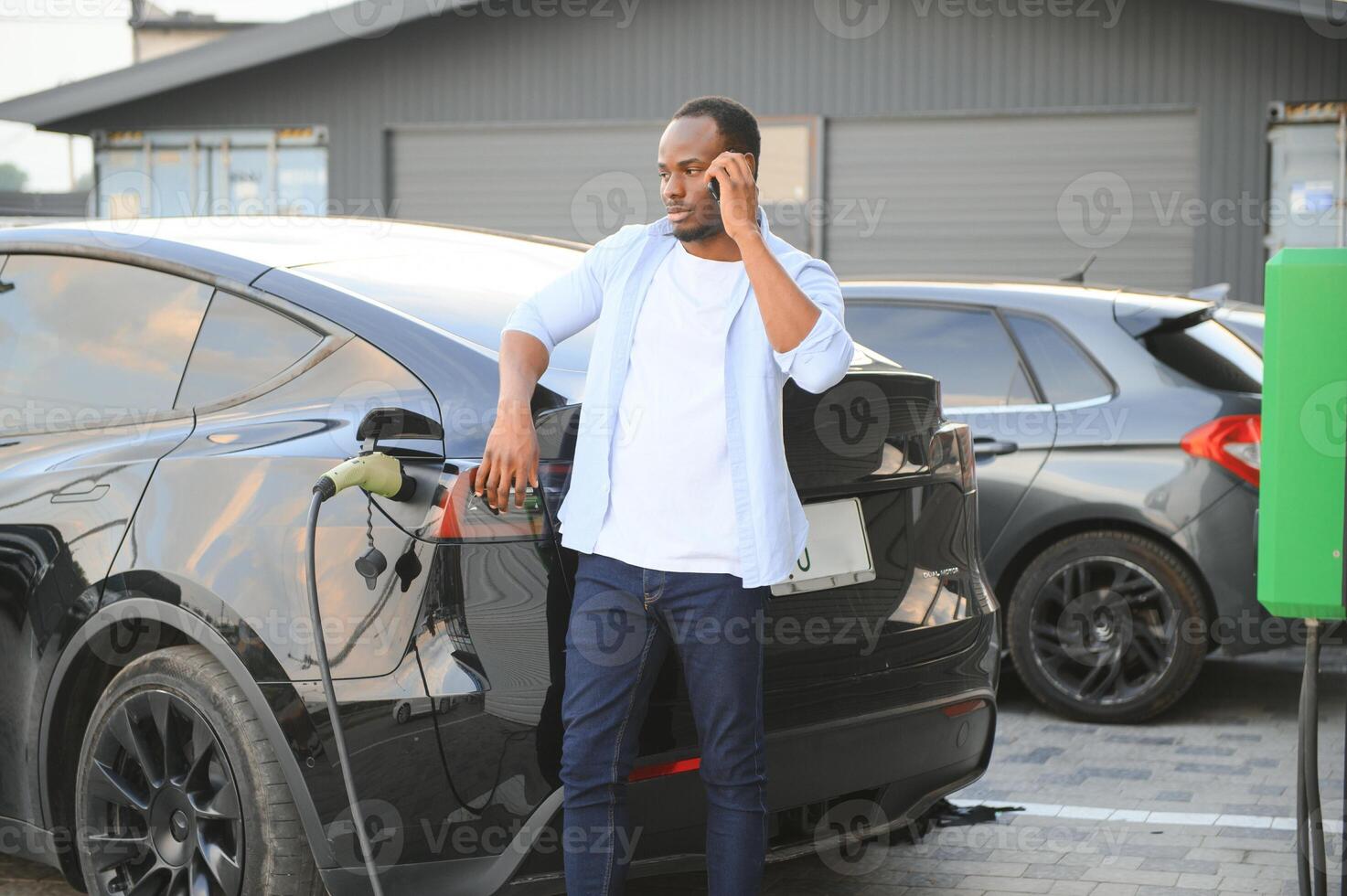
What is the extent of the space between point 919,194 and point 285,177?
7.21 m

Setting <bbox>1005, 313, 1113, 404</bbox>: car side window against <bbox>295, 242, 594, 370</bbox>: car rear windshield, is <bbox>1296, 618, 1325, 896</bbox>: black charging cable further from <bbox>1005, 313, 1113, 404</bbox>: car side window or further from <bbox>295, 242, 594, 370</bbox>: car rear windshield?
<bbox>1005, 313, 1113, 404</bbox>: car side window

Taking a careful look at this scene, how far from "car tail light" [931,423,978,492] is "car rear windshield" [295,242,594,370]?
0.85 metres

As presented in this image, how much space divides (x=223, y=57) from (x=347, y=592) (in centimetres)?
1569

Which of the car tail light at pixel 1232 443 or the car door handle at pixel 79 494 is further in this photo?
the car tail light at pixel 1232 443

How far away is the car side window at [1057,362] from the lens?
235 inches

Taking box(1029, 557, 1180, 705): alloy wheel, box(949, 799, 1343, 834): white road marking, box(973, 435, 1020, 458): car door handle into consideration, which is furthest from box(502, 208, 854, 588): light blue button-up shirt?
box(1029, 557, 1180, 705): alloy wheel

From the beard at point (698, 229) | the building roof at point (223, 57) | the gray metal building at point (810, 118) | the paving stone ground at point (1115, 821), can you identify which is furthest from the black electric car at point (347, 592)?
the building roof at point (223, 57)

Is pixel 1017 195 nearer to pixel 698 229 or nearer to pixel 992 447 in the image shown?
pixel 992 447

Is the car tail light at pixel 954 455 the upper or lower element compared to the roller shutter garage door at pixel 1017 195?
lower

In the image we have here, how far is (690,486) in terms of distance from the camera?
9.52 feet

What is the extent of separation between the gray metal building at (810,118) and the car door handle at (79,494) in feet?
43.7

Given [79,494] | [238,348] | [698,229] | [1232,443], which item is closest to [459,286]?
[238,348]

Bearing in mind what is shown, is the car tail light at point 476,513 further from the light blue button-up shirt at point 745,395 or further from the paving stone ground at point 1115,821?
the paving stone ground at point 1115,821

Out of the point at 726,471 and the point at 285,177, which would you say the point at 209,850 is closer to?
the point at 726,471
